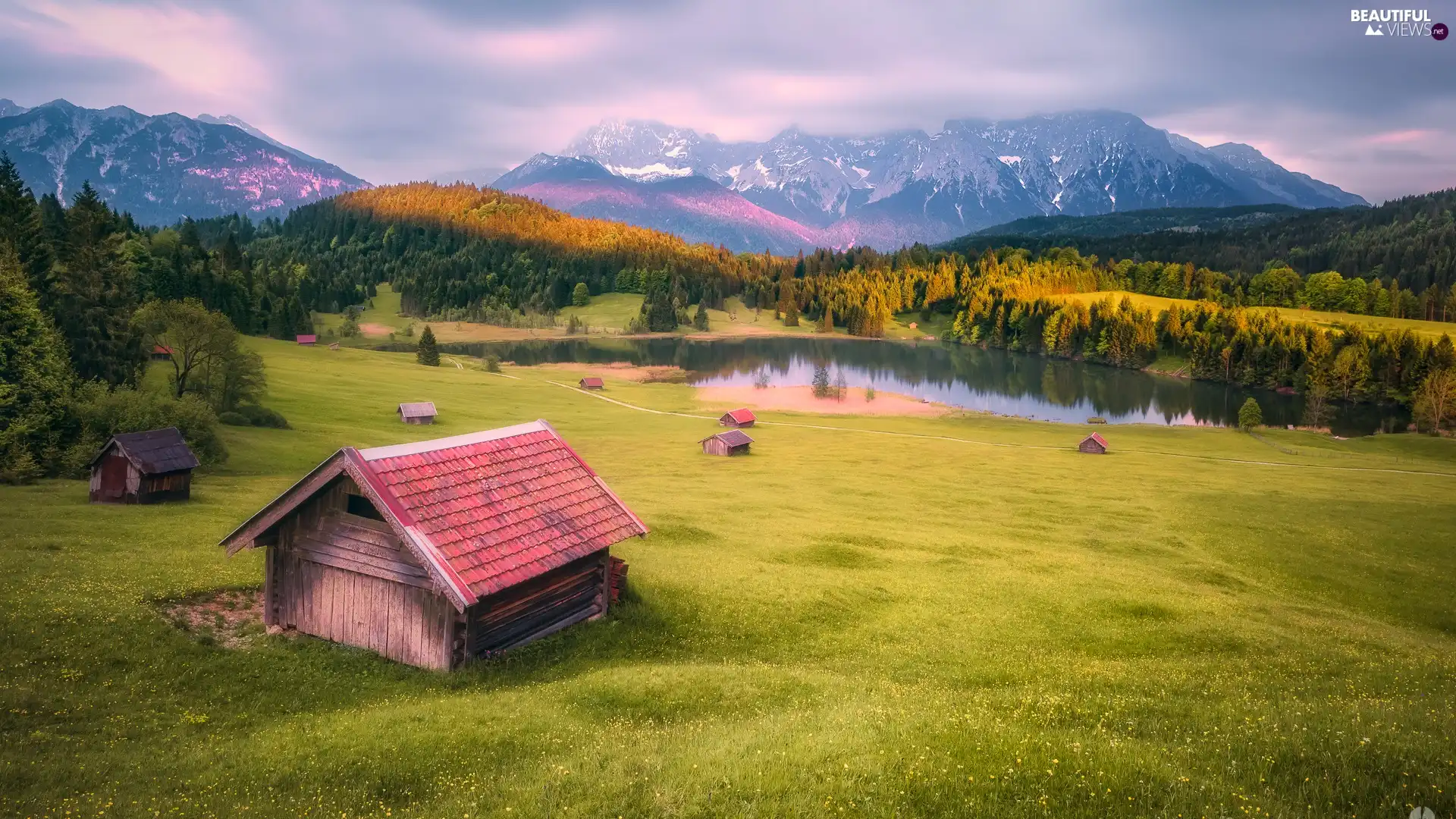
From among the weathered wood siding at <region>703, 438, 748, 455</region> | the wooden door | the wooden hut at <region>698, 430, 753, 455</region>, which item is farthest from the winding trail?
the wooden door

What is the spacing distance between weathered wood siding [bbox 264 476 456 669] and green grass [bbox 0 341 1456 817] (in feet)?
2.75

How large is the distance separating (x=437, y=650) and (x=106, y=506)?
27691 millimetres

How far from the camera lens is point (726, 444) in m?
70.2

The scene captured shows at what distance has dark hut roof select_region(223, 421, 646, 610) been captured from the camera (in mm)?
20500

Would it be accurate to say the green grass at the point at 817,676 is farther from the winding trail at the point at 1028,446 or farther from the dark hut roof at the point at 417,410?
the dark hut roof at the point at 417,410

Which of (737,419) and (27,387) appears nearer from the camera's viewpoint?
(27,387)

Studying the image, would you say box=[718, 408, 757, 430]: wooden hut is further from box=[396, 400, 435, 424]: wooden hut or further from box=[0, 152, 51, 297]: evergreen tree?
box=[0, 152, 51, 297]: evergreen tree

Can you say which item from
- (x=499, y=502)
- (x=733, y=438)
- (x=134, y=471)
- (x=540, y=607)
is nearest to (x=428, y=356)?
(x=733, y=438)

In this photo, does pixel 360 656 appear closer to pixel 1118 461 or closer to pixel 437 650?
pixel 437 650

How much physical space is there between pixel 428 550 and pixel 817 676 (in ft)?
34.7

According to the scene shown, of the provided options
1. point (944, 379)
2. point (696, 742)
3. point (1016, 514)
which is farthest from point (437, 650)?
point (944, 379)

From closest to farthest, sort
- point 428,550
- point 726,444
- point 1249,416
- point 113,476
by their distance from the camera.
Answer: point 428,550
point 113,476
point 726,444
point 1249,416

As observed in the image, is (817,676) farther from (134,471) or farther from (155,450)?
(155,450)

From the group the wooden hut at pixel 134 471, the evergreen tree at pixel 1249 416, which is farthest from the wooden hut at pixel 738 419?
the evergreen tree at pixel 1249 416
